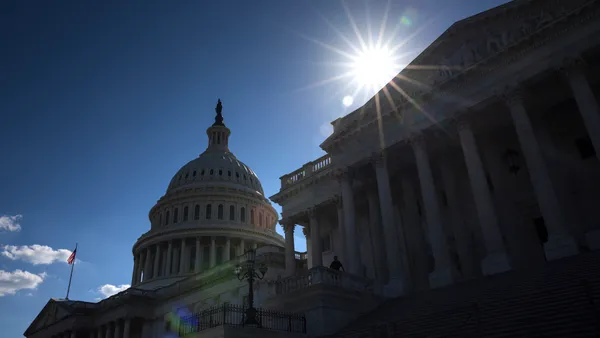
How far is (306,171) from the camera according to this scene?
119 ft

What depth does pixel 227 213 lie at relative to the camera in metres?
81.8

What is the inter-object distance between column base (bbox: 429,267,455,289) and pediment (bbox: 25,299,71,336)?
51.0 metres

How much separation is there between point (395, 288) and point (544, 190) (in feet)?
28.9

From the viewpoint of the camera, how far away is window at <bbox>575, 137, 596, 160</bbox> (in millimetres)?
23406

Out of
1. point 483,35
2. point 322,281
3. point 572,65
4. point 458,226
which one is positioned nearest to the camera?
point 322,281

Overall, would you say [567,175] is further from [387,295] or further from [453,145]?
[387,295]

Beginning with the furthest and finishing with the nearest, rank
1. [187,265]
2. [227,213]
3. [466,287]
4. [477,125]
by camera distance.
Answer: [227,213] → [187,265] → [477,125] → [466,287]

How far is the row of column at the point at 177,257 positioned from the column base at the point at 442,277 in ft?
182

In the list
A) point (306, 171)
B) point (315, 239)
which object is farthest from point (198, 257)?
point (315, 239)

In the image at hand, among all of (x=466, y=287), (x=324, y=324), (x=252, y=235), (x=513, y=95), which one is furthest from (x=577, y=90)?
(x=252, y=235)

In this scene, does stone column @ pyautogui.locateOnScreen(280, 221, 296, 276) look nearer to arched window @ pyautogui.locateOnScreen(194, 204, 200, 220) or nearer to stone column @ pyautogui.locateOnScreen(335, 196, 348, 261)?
stone column @ pyautogui.locateOnScreen(335, 196, 348, 261)

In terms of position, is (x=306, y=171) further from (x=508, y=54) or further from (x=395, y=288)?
(x=508, y=54)

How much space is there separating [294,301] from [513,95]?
14.8 metres

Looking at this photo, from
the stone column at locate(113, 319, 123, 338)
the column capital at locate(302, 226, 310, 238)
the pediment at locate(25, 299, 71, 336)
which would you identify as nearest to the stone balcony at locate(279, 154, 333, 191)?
the column capital at locate(302, 226, 310, 238)
